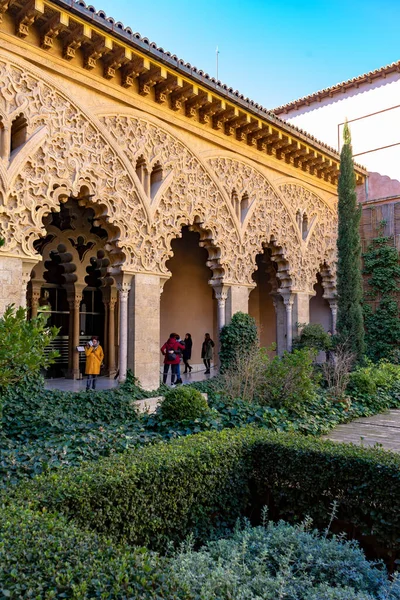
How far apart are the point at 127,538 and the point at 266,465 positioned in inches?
59.9

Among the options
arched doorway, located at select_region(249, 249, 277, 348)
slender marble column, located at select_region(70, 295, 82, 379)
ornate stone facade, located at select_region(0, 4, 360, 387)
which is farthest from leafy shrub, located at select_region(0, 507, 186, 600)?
arched doorway, located at select_region(249, 249, 277, 348)

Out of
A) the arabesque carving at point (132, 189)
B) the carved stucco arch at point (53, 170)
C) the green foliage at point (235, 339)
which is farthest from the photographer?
the green foliage at point (235, 339)

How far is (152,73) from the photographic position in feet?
34.3

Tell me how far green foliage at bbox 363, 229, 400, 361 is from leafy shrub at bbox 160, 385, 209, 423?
11669mm

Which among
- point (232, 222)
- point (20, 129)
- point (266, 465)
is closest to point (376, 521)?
point (266, 465)

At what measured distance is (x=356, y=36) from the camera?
12516 mm

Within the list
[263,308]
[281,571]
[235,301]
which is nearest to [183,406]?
[281,571]

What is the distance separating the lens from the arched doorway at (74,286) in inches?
535

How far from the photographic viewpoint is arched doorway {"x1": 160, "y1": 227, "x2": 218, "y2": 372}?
1730 centimetres

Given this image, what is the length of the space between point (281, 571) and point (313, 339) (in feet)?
41.7

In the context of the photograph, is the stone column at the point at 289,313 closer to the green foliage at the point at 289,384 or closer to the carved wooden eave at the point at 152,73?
the carved wooden eave at the point at 152,73

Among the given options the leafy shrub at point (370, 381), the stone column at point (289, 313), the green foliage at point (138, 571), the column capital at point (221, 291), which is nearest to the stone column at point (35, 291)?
the column capital at point (221, 291)

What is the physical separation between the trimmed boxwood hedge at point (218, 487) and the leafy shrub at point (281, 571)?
45 centimetres

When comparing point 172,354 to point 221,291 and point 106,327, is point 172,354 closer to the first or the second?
point 221,291
